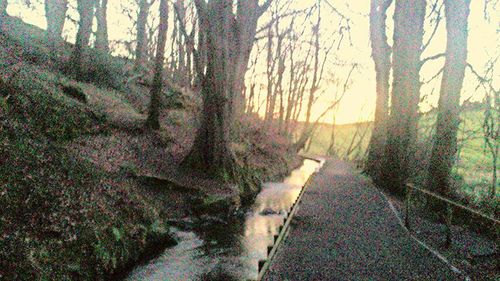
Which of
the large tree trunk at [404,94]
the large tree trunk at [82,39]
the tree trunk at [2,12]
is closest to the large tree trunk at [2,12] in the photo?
the tree trunk at [2,12]

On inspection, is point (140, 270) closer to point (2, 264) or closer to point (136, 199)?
point (136, 199)

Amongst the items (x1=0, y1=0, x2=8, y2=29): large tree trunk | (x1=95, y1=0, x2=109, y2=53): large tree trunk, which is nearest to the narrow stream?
(x1=95, y1=0, x2=109, y2=53): large tree trunk

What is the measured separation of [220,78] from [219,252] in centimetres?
675

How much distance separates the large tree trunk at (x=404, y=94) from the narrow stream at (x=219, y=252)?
220 inches

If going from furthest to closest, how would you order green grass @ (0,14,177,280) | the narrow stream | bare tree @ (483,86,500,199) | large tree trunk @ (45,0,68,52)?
large tree trunk @ (45,0,68,52) → bare tree @ (483,86,500,199) → the narrow stream → green grass @ (0,14,177,280)

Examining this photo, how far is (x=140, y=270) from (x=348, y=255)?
389 cm

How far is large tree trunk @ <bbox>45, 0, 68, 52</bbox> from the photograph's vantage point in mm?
25659

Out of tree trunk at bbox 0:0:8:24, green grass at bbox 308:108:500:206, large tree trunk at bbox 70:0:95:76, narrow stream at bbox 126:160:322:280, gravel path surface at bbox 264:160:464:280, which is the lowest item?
narrow stream at bbox 126:160:322:280

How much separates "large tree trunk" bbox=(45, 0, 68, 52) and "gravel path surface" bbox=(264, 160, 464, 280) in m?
18.7

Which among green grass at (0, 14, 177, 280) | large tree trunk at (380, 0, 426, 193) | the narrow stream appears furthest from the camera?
large tree trunk at (380, 0, 426, 193)

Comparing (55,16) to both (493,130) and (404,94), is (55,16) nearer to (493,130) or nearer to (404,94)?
(404,94)

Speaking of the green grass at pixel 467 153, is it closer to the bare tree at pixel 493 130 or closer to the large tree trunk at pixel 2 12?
the bare tree at pixel 493 130

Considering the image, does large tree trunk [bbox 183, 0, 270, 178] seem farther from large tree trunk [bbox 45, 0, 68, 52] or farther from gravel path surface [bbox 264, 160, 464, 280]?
large tree trunk [bbox 45, 0, 68, 52]

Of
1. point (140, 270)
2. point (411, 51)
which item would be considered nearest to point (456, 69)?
point (411, 51)
